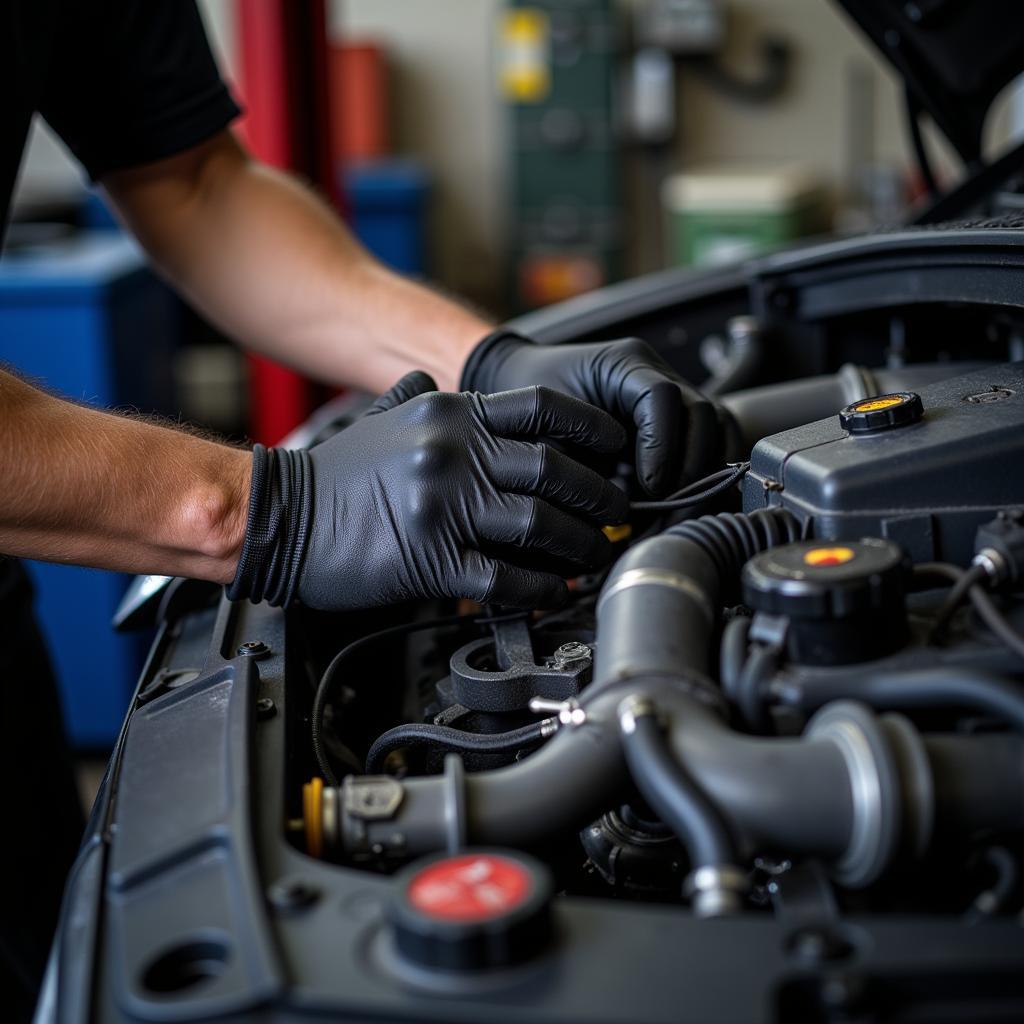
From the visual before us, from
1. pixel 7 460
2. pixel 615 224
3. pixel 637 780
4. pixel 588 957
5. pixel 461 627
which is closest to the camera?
pixel 588 957

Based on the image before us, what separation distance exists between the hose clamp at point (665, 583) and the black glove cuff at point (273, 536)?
268 mm

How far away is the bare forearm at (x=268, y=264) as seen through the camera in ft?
4.56

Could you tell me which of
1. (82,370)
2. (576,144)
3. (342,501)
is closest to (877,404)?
(342,501)

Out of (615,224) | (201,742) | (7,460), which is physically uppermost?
(7,460)

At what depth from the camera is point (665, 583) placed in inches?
28.4

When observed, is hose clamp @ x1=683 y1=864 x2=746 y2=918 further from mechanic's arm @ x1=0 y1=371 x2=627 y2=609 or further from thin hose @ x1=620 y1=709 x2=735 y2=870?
mechanic's arm @ x1=0 y1=371 x2=627 y2=609

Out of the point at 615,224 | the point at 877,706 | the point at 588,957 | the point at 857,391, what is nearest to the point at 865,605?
the point at 877,706

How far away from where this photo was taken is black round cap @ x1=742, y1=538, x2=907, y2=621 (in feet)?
2.10

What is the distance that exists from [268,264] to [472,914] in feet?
3.39

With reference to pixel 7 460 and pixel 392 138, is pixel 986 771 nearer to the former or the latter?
pixel 7 460

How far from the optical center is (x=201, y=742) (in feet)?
2.43

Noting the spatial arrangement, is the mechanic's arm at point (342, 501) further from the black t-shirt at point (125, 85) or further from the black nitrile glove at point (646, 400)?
the black t-shirt at point (125, 85)

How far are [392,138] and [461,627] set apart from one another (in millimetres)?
5299

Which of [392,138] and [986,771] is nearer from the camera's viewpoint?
[986,771]
